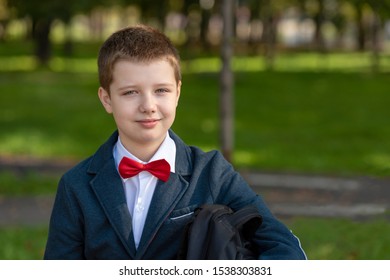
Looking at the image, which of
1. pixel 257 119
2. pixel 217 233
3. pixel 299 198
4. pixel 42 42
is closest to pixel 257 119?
pixel 257 119

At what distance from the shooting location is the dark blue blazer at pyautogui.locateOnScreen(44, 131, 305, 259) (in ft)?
9.02

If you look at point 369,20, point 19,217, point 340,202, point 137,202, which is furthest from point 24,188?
point 369,20

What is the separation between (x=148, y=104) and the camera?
2.70 meters

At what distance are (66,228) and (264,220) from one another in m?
0.61

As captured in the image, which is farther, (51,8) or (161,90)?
(51,8)

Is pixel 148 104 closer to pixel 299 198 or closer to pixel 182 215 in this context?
pixel 182 215

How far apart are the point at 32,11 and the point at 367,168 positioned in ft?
43.2

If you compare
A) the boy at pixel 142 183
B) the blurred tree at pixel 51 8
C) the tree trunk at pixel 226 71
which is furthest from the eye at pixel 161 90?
the blurred tree at pixel 51 8

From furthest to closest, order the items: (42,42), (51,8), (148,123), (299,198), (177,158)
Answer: (42,42) < (51,8) < (299,198) < (177,158) < (148,123)

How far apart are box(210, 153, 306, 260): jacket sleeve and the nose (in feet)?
0.86

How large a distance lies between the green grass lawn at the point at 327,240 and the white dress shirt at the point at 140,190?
4145 mm

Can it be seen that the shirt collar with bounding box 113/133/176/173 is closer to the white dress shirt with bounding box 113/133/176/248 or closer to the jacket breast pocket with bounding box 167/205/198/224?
the white dress shirt with bounding box 113/133/176/248

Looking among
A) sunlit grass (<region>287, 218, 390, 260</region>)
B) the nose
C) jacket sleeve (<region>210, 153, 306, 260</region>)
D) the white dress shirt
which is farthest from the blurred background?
the nose

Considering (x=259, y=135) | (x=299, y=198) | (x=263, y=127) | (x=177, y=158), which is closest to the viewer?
(x=177, y=158)
